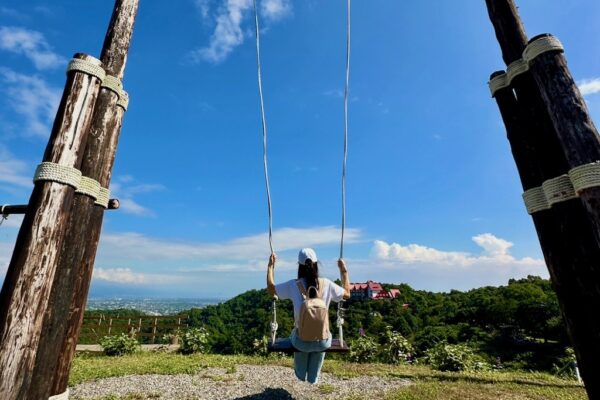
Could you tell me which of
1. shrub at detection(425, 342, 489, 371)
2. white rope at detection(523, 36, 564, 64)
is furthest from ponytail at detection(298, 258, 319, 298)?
shrub at detection(425, 342, 489, 371)

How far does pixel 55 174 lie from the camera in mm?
2252

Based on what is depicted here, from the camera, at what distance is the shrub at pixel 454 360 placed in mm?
7691

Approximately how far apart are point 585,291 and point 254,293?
3831cm

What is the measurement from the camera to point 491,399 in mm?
5348

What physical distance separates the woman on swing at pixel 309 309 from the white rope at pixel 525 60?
2.54 metres

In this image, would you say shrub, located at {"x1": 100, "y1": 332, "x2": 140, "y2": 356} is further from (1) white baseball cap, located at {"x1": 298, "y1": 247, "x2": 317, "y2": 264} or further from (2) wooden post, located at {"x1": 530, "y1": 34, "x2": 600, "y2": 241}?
(2) wooden post, located at {"x1": 530, "y1": 34, "x2": 600, "y2": 241}

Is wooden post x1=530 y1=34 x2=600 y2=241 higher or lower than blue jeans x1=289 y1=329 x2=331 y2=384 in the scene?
higher

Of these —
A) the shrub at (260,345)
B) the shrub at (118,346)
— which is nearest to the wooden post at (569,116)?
the shrub at (260,345)

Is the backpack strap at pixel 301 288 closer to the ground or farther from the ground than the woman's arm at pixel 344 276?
closer to the ground

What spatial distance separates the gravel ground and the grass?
15cm

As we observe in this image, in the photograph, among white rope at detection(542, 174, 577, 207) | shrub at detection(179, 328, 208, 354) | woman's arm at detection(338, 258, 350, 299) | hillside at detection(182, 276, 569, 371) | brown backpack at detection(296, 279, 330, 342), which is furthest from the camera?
hillside at detection(182, 276, 569, 371)

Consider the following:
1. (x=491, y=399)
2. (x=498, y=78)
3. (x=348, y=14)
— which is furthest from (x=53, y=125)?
(x=491, y=399)

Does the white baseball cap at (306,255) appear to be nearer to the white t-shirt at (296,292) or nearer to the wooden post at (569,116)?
the white t-shirt at (296,292)

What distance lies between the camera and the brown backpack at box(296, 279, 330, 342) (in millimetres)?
3893
